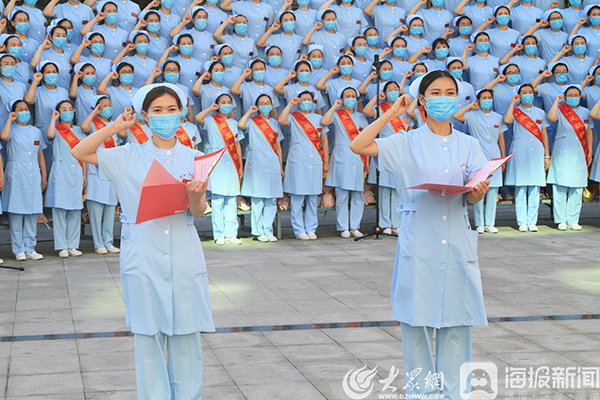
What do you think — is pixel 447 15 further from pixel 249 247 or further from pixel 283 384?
pixel 283 384

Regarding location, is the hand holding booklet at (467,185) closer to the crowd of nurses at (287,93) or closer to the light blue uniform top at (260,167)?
the crowd of nurses at (287,93)

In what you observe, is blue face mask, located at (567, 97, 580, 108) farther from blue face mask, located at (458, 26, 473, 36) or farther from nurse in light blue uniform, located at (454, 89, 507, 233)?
blue face mask, located at (458, 26, 473, 36)

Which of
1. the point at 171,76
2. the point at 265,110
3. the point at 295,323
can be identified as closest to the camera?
the point at 295,323

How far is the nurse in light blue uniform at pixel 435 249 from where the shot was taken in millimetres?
3477

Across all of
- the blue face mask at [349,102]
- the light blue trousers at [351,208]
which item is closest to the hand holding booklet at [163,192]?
the blue face mask at [349,102]

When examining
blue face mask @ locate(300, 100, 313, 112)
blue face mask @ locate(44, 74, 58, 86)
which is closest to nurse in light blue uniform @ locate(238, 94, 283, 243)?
blue face mask @ locate(300, 100, 313, 112)

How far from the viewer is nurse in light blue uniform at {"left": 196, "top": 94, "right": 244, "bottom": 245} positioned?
9.79 metres

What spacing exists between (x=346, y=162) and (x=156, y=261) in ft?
22.9

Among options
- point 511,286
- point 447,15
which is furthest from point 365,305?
point 447,15

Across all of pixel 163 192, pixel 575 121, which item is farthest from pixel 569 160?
pixel 163 192

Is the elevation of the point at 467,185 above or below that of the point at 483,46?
below

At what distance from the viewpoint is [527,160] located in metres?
10.8

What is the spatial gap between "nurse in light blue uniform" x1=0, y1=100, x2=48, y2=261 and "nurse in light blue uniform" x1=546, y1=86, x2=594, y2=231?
6.77m

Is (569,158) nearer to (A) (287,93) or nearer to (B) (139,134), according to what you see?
(A) (287,93)
